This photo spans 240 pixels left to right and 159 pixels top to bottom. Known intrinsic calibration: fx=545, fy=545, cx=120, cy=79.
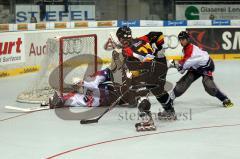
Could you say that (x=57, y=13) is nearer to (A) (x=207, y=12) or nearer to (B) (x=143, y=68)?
(A) (x=207, y=12)

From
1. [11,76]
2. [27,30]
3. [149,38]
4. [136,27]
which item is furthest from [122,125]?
[136,27]

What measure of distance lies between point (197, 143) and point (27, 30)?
24.1 ft

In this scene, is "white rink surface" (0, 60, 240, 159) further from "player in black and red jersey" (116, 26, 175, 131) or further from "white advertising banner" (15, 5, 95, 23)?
"white advertising banner" (15, 5, 95, 23)

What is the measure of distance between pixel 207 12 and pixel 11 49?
21.5 feet

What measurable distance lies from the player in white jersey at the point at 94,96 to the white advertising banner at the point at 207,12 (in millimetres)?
7821

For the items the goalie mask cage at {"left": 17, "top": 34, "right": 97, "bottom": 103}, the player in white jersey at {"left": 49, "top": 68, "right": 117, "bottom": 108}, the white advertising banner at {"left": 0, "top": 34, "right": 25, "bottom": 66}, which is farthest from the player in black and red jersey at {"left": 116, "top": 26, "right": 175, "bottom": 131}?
the white advertising banner at {"left": 0, "top": 34, "right": 25, "bottom": 66}

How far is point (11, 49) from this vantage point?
11.6 m

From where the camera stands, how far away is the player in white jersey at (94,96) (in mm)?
8156

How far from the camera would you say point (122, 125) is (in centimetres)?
700

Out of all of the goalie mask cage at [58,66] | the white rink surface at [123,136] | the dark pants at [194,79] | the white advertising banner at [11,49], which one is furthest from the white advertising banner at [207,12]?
the dark pants at [194,79]

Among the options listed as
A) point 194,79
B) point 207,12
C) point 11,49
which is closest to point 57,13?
point 11,49

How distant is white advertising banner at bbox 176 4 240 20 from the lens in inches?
619

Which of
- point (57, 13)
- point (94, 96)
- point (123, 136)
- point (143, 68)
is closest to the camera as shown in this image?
point (123, 136)

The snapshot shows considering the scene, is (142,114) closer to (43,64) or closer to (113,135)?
(113,135)
